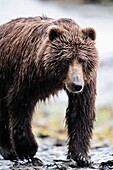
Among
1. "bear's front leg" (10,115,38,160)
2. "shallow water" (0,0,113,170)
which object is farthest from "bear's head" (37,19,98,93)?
"shallow water" (0,0,113,170)

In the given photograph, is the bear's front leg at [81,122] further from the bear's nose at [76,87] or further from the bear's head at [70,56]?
the bear's nose at [76,87]

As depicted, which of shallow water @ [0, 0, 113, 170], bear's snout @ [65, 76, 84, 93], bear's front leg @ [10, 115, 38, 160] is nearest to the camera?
bear's snout @ [65, 76, 84, 93]

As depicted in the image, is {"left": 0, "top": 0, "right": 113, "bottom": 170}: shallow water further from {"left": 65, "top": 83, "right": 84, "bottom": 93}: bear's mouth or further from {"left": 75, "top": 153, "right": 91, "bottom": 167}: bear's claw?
{"left": 65, "top": 83, "right": 84, "bottom": 93}: bear's mouth

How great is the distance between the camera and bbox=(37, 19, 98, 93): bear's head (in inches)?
352

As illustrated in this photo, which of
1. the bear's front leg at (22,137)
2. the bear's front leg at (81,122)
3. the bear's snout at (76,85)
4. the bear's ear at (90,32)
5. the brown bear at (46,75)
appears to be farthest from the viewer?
the bear's front leg at (22,137)

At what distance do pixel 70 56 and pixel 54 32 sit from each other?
39 cm

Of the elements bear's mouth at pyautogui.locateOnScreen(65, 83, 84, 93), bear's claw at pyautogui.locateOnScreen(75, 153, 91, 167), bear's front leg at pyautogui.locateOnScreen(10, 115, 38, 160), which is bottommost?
bear's claw at pyautogui.locateOnScreen(75, 153, 91, 167)

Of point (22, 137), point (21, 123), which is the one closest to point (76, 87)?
point (21, 123)

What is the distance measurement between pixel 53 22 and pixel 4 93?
1226mm

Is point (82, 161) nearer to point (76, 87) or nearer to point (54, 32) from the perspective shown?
point (76, 87)

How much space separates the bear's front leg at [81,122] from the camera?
374 inches

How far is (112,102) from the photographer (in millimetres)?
23234

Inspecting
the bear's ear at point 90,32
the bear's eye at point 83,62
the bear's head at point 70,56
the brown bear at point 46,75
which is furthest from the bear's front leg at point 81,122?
the bear's ear at point 90,32

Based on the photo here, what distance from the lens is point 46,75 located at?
9273 millimetres
